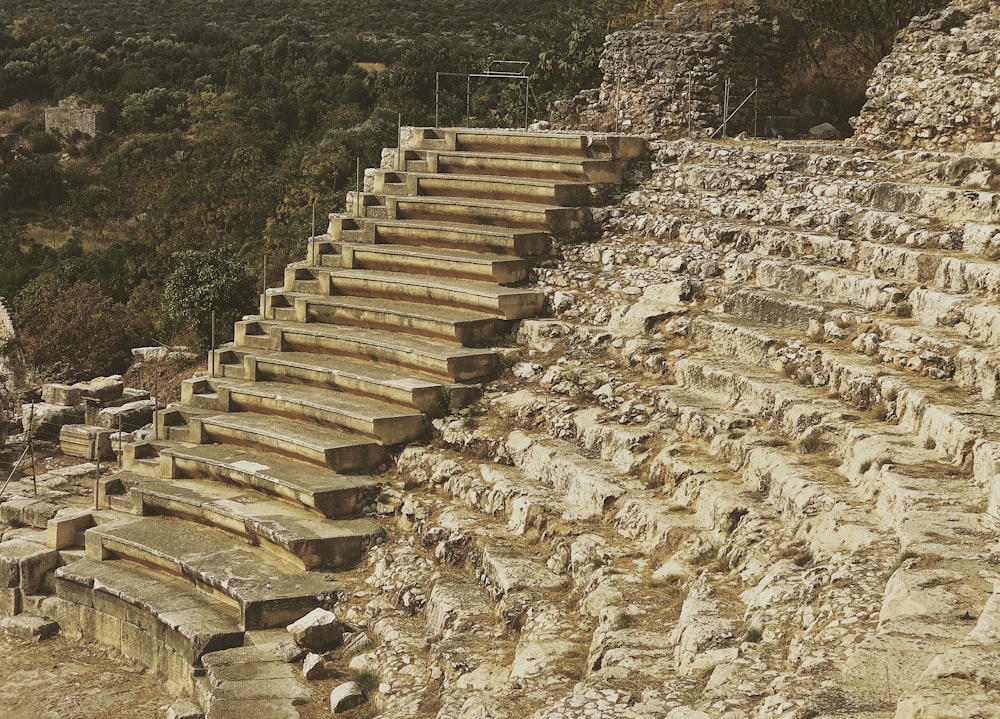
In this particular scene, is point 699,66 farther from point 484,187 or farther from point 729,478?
point 729,478

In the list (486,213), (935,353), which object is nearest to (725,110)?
(486,213)

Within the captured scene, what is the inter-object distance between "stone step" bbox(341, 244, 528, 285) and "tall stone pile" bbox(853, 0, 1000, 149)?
11.4 feet

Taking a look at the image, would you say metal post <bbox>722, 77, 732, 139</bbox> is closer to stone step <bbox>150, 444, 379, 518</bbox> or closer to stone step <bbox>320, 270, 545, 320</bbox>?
stone step <bbox>320, 270, 545, 320</bbox>

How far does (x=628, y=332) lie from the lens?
1016 cm

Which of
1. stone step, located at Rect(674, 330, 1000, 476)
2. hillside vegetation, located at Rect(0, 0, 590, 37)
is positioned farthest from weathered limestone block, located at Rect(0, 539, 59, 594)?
hillside vegetation, located at Rect(0, 0, 590, 37)

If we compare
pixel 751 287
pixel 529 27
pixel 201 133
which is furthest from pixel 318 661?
pixel 529 27

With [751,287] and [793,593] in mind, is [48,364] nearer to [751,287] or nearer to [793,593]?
[751,287]

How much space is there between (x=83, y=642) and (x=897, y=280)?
676 centimetres

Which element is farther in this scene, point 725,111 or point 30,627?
point 725,111

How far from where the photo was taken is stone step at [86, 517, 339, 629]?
859cm

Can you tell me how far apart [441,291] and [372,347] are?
2.87ft

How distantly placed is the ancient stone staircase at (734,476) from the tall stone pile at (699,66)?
161 cm

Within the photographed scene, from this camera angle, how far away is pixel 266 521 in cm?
945

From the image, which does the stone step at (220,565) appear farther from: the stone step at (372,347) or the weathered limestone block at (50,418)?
the weathered limestone block at (50,418)
